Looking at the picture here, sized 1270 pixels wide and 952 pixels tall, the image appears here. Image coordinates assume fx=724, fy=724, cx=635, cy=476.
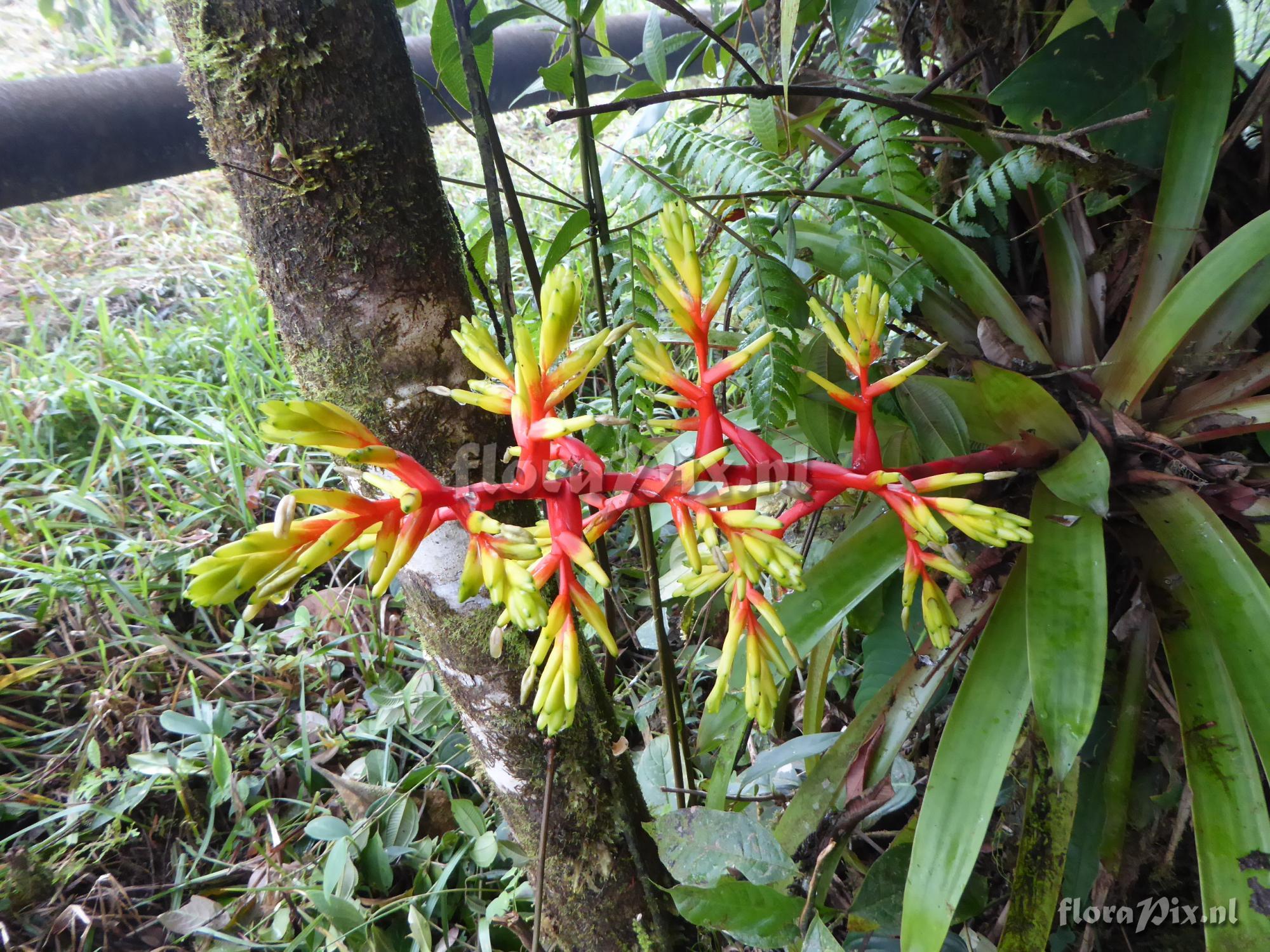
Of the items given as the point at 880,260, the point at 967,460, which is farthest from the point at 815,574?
the point at 880,260

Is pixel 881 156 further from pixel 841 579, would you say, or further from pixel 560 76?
pixel 841 579

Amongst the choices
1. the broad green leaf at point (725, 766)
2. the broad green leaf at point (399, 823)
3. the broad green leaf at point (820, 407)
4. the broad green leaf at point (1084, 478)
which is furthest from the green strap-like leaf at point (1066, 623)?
the broad green leaf at point (399, 823)

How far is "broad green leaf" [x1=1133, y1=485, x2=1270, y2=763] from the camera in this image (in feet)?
2.59

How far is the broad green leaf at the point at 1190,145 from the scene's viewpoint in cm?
97

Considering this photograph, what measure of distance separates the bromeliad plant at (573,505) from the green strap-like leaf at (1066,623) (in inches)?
9.1

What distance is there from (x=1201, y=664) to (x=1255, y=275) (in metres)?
0.55

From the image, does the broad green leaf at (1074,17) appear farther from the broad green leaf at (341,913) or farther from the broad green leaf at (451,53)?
the broad green leaf at (341,913)

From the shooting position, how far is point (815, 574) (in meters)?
0.96

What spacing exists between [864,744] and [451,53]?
109 cm

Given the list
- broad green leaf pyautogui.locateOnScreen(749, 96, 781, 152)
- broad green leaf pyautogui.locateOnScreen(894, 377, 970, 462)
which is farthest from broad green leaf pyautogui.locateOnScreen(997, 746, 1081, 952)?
broad green leaf pyautogui.locateOnScreen(749, 96, 781, 152)

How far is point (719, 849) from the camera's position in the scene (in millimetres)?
894

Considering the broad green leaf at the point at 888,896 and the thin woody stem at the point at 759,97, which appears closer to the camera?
the thin woody stem at the point at 759,97

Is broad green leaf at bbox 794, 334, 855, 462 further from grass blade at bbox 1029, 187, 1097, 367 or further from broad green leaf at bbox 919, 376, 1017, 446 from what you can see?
grass blade at bbox 1029, 187, 1097, 367

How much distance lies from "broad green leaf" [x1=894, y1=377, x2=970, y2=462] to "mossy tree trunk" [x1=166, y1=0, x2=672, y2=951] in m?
0.54
